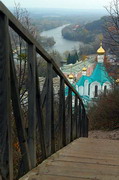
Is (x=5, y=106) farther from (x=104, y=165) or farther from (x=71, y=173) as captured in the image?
(x=104, y=165)

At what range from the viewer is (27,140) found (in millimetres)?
2607

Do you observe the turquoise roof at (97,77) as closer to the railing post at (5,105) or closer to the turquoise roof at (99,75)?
the turquoise roof at (99,75)

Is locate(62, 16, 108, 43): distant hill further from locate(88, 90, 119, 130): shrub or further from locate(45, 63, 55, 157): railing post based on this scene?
locate(45, 63, 55, 157): railing post

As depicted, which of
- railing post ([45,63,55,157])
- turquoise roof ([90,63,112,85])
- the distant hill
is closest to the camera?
railing post ([45,63,55,157])

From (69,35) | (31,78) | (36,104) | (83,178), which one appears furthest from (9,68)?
(69,35)

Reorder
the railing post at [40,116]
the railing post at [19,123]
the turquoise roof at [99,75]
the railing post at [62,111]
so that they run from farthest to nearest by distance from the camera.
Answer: the turquoise roof at [99,75]
the railing post at [62,111]
the railing post at [40,116]
the railing post at [19,123]

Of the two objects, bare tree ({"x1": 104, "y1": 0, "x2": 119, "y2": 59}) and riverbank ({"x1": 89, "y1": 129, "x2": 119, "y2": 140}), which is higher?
bare tree ({"x1": 104, "y1": 0, "x2": 119, "y2": 59})

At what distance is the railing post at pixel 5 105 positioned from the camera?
1981mm

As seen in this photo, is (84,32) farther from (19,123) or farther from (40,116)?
(19,123)

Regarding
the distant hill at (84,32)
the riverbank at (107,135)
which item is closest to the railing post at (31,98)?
the riverbank at (107,135)

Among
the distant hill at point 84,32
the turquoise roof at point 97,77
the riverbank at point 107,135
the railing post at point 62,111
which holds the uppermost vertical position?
the distant hill at point 84,32

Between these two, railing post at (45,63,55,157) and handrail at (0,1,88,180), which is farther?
railing post at (45,63,55,157)

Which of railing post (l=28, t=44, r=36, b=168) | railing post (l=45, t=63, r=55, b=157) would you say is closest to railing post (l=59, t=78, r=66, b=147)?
railing post (l=45, t=63, r=55, b=157)

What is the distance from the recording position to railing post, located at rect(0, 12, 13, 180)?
198 centimetres
